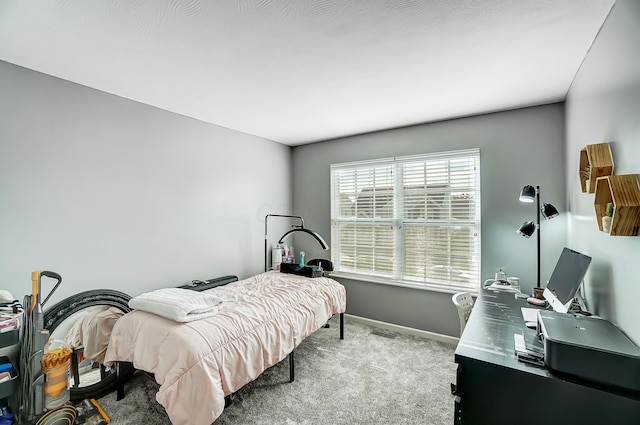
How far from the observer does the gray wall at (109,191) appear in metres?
1.95

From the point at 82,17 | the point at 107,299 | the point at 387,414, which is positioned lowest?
the point at 387,414

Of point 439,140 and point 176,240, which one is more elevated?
point 439,140

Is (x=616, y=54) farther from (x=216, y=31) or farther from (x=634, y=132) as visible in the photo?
(x=216, y=31)

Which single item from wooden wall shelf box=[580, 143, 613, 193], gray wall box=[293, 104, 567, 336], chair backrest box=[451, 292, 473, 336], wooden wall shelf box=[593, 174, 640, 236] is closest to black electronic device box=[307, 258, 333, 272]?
gray wall box=[293, 104, 567, 336]

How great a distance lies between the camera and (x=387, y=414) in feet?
6.47

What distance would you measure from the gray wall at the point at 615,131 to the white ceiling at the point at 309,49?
20cm

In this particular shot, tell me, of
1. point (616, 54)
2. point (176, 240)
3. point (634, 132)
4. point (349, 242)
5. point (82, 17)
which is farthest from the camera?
point (349, 242)

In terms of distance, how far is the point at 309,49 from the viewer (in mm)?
1765

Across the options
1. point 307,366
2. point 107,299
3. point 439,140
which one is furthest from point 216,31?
point 307,366

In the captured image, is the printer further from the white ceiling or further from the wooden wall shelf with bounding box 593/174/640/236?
the white ceiling

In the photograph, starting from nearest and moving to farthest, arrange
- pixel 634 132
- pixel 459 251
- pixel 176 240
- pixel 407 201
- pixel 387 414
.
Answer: pixel 634 132
pixel 387 414
pixel 176 240
pixel 459 251
pixel 407 201

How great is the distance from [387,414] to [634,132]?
2.15m

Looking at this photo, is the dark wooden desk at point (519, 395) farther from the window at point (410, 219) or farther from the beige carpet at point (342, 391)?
the window at point (410, 219)

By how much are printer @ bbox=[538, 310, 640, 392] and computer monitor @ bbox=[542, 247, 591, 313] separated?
0.25m
